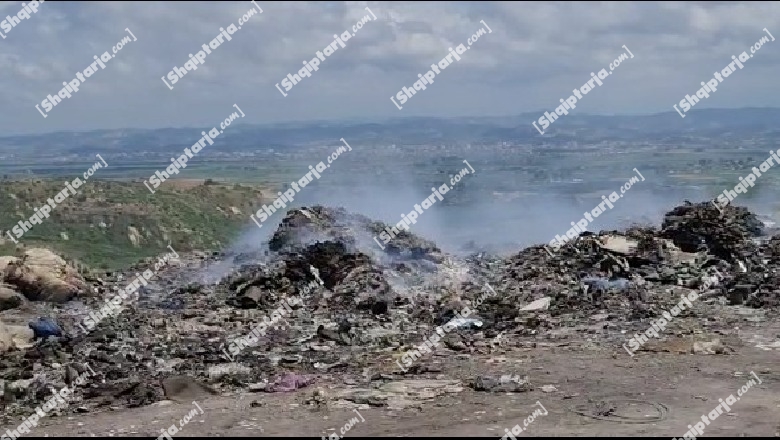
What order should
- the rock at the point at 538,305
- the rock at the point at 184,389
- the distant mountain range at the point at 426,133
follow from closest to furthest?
the rock at the point at 184,389 < the rock at the point at 538,305 < the distant mountain range at the point at 426,133

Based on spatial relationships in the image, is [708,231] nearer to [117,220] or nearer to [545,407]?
[545,407]

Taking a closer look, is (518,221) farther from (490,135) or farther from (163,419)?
(490,135)

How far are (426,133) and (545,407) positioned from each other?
123 meters

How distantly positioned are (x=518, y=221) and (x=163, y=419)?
93.7 feet

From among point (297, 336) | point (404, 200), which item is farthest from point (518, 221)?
point (297, 336)

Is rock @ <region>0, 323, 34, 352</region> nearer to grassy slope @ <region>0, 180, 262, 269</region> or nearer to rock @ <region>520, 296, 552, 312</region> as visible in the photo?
rock @ <region>520, 296, 552, 312</region>

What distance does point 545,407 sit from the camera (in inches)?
395

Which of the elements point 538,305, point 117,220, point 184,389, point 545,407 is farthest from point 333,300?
point 117,220

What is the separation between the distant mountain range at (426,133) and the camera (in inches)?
3816

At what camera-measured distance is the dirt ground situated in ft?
30.2

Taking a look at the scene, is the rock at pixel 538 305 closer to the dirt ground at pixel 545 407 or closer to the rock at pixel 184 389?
the dirt ground at pixel 545 407

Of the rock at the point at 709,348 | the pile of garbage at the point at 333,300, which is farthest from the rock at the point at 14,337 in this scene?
the rock at the point at 709,348

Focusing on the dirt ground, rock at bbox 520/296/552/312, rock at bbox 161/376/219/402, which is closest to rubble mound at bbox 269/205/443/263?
rock at bbox 520/296/552/312

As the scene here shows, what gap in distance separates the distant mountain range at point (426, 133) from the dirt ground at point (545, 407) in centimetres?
5206
